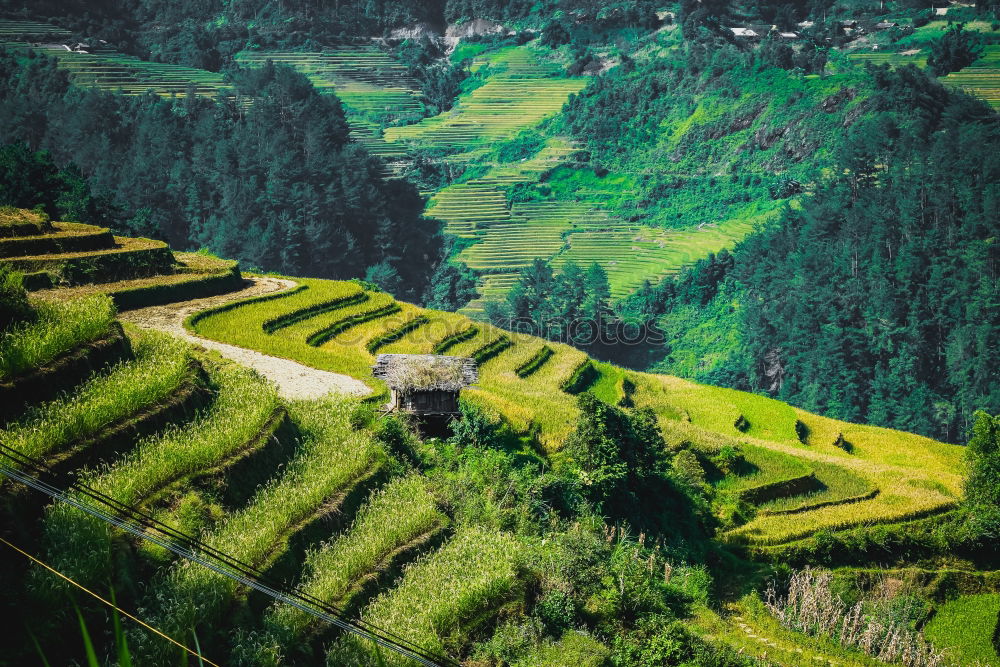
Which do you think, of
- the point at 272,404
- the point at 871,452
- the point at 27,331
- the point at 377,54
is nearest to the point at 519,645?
the point at 272,404

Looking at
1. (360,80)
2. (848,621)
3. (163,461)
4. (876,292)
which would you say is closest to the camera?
(163,461)

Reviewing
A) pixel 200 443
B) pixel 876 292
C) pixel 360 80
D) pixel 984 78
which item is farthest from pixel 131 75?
pixel 200 443

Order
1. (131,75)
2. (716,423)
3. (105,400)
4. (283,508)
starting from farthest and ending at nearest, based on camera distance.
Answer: (131,75)
(716,423)
(283,508)
(105,400)

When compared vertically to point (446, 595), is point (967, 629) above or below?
below

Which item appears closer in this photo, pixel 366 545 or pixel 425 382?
pixel 366 545

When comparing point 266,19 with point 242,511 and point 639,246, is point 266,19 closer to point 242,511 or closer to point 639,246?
point 639,246

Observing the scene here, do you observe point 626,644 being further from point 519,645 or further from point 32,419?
point 32,419

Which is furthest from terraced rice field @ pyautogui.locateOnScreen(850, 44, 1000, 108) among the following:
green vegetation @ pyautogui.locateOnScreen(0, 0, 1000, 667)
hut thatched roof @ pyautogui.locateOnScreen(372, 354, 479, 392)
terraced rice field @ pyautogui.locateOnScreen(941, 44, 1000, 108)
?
hut thatched roof @ pyautogui.locateOnScreen(372, 354, 479, 392)

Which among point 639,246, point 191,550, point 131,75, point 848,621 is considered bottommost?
point 639,246
